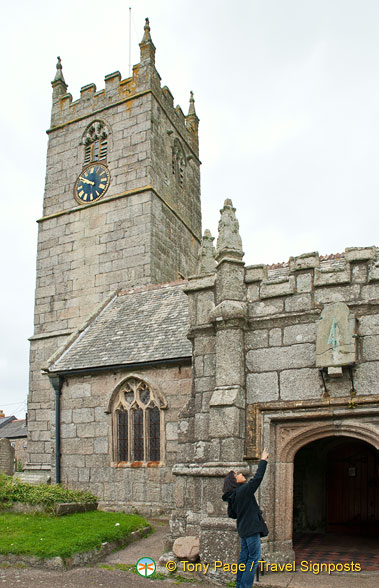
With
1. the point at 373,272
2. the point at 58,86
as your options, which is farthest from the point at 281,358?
the point at 58,86

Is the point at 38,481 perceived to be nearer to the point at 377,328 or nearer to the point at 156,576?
the point at 156,576

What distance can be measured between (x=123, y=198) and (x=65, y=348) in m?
7.07

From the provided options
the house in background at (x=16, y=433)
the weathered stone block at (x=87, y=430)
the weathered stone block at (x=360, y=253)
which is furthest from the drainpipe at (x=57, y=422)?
the house in background at (x=16, y=433)

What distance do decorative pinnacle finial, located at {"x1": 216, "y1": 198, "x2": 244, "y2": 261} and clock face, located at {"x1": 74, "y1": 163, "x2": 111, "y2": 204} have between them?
12.4 m

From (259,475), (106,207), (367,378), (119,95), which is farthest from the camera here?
(119,95)

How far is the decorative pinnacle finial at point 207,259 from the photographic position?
969cm

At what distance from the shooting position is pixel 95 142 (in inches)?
855

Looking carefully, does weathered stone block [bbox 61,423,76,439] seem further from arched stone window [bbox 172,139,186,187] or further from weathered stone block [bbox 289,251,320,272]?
arched stone window [bbox 172,139,186,187]

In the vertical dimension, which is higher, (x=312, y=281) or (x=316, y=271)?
(x=316, y=271)

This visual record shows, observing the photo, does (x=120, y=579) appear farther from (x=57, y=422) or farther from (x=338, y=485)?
(x=57, y=422)

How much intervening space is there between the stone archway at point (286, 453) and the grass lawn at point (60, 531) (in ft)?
10.2

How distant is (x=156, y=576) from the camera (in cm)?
795

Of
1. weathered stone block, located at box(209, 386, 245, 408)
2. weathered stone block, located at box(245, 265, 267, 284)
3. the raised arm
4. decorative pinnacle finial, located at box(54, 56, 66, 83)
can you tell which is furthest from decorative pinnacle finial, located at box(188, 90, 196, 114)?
the raised arm

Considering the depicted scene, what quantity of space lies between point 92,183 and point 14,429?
74.4 feet
